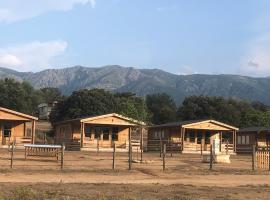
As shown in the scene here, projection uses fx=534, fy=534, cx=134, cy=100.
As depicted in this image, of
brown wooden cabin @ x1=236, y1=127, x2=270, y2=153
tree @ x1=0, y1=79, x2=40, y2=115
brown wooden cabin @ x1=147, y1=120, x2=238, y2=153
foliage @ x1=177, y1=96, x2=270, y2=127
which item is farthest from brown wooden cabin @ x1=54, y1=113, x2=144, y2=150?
foliage @ x1=177, y1=96, x2=270, y2=127

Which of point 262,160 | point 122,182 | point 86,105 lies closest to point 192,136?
point 86,105

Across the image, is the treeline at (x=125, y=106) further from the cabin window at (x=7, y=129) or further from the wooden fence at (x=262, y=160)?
the wooden fence at (x=262, y=160)

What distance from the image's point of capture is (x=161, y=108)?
356ft

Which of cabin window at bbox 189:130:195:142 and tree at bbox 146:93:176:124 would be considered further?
tree at bbox 146:93:176:124

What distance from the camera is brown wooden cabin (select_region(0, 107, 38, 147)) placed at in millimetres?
46875

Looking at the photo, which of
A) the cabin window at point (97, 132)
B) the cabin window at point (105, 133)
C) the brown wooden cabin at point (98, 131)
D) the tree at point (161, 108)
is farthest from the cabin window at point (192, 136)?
the tree at point (161, 108)

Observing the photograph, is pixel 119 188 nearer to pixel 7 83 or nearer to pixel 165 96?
pixel 7 83

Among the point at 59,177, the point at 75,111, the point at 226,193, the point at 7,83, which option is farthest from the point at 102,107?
the point at 226,193

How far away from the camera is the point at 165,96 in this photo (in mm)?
121688

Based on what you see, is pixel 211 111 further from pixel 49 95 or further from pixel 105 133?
pixel 49 95

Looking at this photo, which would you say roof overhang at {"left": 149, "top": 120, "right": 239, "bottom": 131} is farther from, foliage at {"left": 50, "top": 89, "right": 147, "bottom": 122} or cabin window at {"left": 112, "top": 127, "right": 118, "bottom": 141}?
foliage at {"left": 50, "top": 89, "right": 147, "bottom": 122}

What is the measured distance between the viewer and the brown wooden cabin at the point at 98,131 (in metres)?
49.9

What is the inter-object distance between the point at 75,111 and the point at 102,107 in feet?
Answer: 13.1

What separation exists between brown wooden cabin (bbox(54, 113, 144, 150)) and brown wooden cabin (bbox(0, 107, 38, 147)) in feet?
12.9
